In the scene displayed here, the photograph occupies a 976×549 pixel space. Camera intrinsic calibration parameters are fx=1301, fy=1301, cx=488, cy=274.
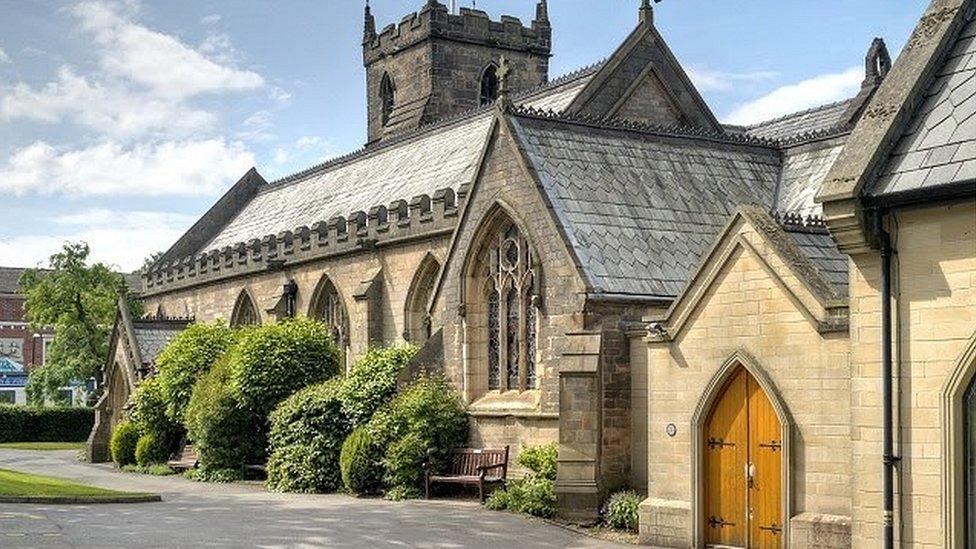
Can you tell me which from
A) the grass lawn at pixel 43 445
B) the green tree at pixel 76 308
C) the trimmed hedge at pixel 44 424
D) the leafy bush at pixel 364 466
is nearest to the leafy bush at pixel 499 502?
the leafy bush at pixel 364 466

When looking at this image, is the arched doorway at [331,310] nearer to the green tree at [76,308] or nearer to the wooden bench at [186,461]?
the wooden bench at [186,461]

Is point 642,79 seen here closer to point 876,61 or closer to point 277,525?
point 876,61

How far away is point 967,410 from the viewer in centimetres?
1266

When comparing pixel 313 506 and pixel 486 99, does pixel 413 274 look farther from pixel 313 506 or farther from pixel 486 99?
pixel 486 99

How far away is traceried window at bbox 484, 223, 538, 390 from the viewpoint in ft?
78.3

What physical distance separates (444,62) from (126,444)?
19.8 metres

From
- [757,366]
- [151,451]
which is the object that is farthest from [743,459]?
[151,451]

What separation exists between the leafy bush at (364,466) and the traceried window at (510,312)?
2.59m

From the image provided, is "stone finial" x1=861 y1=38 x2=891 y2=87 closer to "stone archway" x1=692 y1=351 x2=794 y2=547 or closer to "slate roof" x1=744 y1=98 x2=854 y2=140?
"slate roof" x1=744 y1=98 x2=854 y2=140

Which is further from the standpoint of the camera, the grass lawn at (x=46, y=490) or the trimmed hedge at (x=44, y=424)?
the trimmed hedge at (x=44, y=424)

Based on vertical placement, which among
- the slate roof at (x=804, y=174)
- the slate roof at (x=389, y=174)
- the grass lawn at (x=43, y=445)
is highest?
the slate roof at (x=389, y=174)

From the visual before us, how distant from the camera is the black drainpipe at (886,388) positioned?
13070 millimetres

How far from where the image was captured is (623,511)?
63.6 feet

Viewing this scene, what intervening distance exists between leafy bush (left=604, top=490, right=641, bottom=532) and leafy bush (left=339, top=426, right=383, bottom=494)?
Result: 6.43 metres
